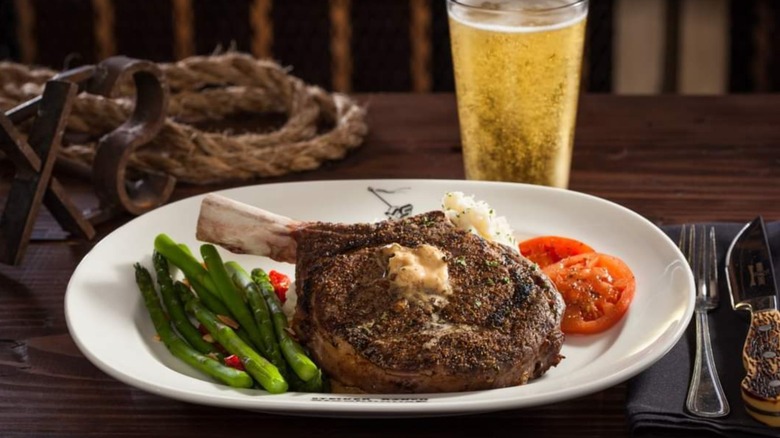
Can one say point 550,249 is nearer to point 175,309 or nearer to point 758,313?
point 758,313

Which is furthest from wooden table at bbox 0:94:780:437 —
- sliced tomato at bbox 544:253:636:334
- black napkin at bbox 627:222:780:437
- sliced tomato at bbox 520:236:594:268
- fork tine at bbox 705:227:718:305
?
sliced tomato at bbox 520:236:594:268

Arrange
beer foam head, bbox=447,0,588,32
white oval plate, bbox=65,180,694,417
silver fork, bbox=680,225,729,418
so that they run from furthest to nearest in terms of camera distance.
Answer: beer foam head, bbox=447,0,588,32
silver fork, bbox=680,225,729,418
white oval plate, bbox=65,180,694,417

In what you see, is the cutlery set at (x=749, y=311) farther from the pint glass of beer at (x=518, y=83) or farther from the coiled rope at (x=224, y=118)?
the coiled rope at (x=224, y=118)

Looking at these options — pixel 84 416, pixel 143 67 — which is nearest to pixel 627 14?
pixel 143 67

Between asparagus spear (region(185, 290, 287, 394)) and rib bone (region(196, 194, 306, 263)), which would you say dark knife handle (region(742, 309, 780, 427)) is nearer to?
asparagus spear (region(185, 290, 287, 394))

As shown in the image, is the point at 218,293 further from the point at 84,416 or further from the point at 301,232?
the point at 84,416

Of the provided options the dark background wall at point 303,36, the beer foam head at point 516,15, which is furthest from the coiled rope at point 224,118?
the dark background wall at point 303,36
